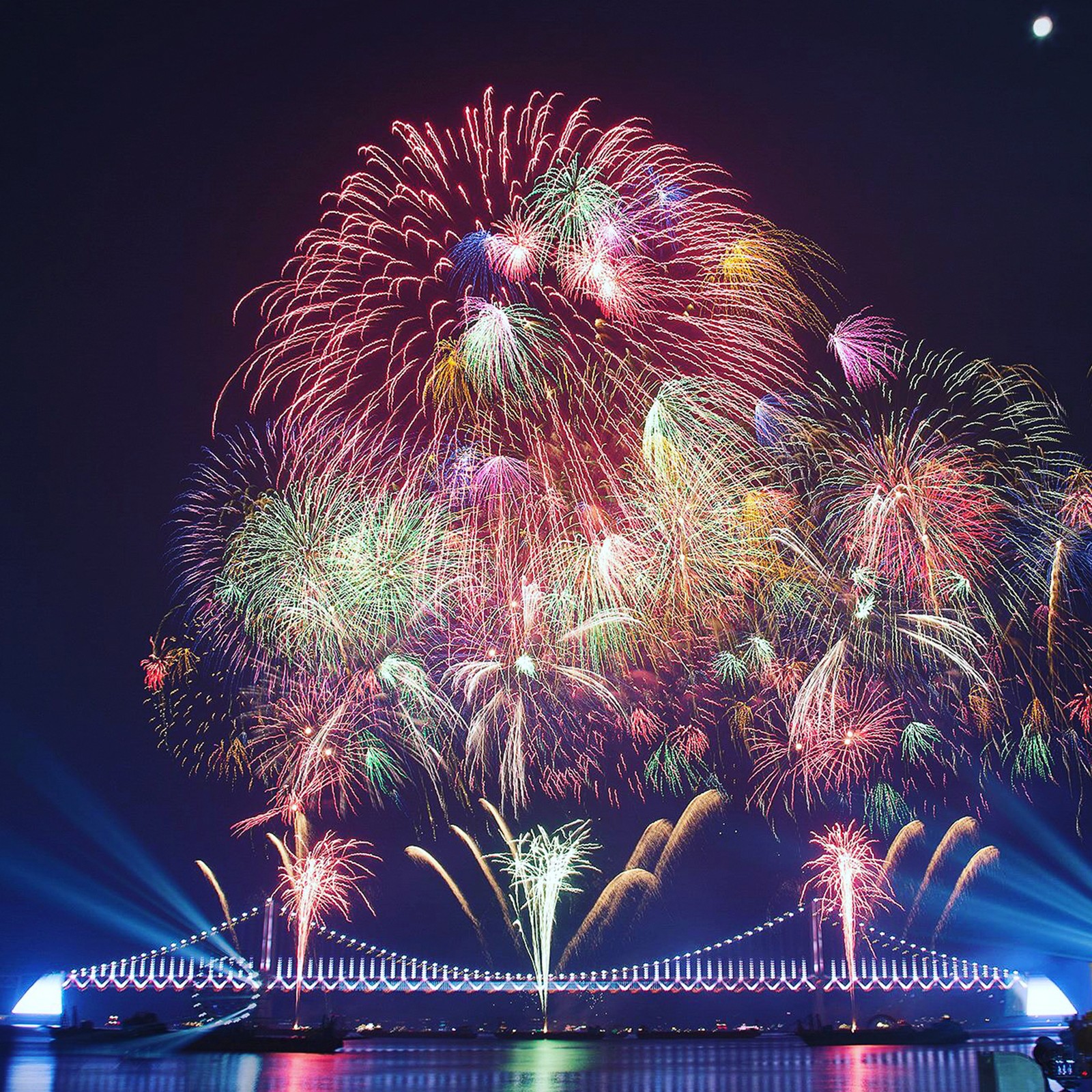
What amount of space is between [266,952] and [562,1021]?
3204cm

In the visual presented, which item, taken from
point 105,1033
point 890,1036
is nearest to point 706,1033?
point 890,1036

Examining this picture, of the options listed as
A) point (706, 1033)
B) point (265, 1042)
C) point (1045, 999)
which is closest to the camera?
point (265, 1042)

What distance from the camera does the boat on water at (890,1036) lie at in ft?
260

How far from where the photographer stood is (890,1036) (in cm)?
8325

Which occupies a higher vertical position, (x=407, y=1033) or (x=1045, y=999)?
(x=1045, y=999)

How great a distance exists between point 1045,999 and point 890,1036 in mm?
16544

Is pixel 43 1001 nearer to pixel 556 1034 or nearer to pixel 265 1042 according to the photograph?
pixel 265 1042

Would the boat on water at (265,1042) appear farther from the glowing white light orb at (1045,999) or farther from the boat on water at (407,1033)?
the glowing white light orb at (1045,999)

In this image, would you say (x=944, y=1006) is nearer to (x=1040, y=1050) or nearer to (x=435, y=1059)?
(x=435, y=1059)

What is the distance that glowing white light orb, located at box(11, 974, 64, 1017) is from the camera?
85562 mm

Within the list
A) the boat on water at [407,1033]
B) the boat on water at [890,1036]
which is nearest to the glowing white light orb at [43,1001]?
the boat on water at [407,1033]

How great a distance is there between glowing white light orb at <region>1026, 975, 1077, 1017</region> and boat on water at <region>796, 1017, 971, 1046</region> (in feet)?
34.9

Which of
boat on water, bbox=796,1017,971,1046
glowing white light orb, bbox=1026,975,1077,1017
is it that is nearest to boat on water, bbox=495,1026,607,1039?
boat on water, bbox=796,1017,971,1046

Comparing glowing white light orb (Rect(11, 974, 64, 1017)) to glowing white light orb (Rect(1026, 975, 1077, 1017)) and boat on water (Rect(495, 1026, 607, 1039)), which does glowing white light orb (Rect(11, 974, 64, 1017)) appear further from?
glowing white light orb (Rect(1026, 975, 1077, 1017))
